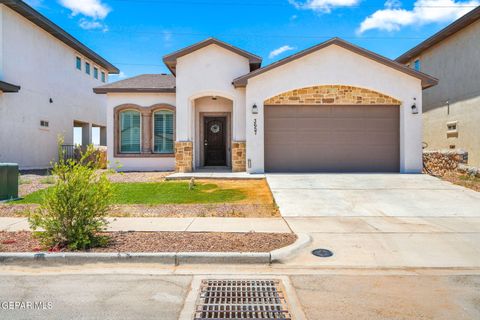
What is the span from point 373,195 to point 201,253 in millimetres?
6683

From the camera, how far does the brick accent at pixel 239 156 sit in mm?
14461

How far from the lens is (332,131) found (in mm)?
14172

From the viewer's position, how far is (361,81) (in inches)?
550

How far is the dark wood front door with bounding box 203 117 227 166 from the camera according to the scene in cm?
1662

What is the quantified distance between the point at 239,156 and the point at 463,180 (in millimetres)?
8474

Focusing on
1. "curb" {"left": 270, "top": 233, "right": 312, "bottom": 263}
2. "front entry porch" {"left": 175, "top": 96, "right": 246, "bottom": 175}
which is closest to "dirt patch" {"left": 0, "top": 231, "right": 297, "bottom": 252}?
"curb" {"left": 270, "top": 233, "right": 312, "bottom": 263}

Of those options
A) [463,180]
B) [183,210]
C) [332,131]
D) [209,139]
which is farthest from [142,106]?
[463,180]

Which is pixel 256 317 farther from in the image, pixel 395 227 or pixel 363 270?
pixel 395 227

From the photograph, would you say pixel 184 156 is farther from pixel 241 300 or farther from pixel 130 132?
pixel 241 300

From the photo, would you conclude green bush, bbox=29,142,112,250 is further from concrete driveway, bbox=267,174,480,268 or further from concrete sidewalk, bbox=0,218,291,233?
concrete driveway, bbox=267,174,480,268

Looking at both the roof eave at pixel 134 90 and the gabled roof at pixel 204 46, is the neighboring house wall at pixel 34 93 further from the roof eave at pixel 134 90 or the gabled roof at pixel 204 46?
the gabled roof at pixel 204 46

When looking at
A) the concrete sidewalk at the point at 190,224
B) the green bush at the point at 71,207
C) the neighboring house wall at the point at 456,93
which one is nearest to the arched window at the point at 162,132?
the concrete sidewalk at the point at 190,224

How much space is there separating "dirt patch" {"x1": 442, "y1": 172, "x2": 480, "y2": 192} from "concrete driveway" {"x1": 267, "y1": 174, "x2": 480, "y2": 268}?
0.61m

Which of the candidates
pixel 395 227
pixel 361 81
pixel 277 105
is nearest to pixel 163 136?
pixel 277 105
